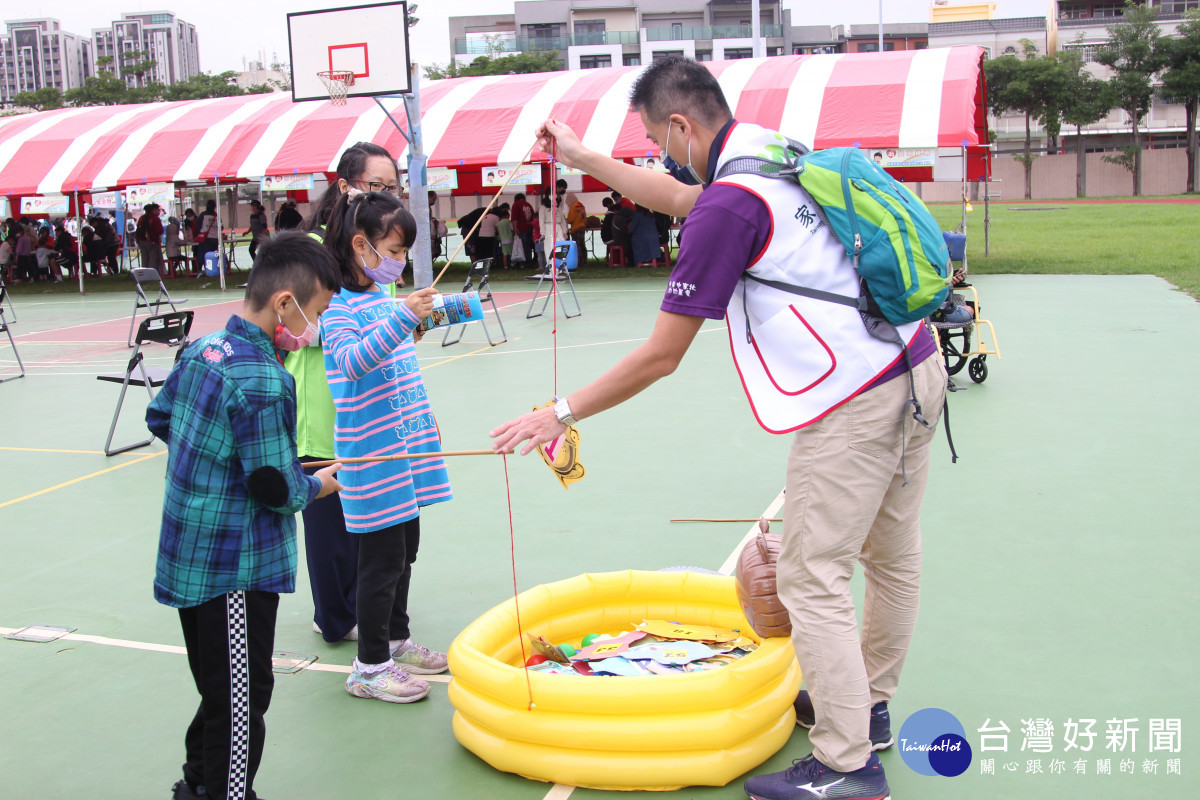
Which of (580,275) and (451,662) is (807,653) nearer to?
(451,662)

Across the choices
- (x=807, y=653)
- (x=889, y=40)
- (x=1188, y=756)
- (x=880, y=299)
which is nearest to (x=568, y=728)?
(x=807, y=653)

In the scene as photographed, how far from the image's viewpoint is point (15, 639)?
3.73m

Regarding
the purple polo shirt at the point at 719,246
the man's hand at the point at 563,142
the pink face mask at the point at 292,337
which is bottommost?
the pink face mask at the point at 292,337

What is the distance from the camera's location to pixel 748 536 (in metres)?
4.51

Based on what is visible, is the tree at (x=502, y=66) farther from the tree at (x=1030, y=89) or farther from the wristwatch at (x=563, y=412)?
the wristwatch at (x=563, y=412)

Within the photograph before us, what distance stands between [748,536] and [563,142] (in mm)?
2126

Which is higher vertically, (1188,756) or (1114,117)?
(1114,117)

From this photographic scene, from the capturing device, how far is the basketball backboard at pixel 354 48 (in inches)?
629

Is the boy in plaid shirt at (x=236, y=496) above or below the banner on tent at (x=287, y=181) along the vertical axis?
below

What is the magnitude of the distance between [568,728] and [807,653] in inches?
26.2

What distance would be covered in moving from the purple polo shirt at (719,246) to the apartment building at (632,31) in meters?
69.8

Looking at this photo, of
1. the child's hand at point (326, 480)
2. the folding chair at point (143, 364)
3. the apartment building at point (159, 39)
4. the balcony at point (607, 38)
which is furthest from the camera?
the apartment building at point (159, 39)

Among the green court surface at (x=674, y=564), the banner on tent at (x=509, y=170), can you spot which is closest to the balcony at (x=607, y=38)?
the banner on tent at (x=509, y=170)

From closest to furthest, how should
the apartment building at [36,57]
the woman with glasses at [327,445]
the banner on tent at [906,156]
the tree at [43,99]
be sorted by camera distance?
the woman with glasses at [327,445] < the banner on tent at [906,156] < the tree at [43,99] < the apartment building at [36,57]
